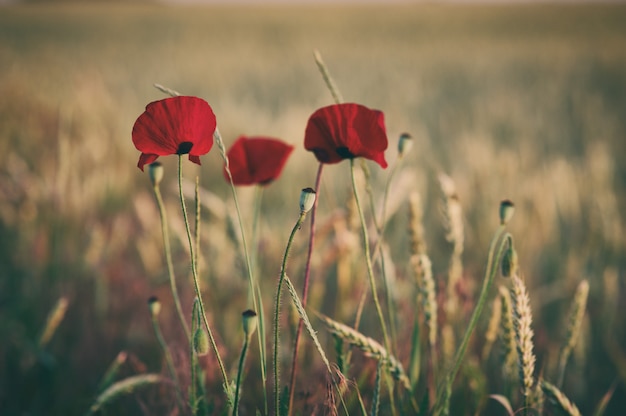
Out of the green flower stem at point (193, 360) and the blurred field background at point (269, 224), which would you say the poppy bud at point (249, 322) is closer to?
the green flower stem at point (193, 360)

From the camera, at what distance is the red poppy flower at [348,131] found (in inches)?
17.9

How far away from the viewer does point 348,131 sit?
1.51 feet

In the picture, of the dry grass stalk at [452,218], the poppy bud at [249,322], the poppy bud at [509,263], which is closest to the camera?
the poppy bud at [249,322]

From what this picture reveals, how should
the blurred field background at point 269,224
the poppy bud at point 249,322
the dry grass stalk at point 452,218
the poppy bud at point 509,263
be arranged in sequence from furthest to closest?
the blurred field background at point 269,224 → the dry grass stalk at point 452,218 → the poppy bud at point 509,263 → the poppy bud at point 249,322

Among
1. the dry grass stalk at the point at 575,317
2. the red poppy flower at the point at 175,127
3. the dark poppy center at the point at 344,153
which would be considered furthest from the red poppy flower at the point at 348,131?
the dry grass stalk at the point at 575,317

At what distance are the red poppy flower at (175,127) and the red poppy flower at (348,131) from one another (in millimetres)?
103

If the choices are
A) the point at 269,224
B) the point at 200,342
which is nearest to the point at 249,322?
the point at 200,342

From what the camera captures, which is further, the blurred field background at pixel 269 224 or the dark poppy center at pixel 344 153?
the blurred field background at pixel 269 224

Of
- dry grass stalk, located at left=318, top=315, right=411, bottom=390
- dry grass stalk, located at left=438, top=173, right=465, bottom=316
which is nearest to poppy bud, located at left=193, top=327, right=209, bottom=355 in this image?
dry grass stalk, located at left=318, top=315, right=411, bottom=390

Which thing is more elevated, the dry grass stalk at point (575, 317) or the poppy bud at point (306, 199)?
the poppy bud at point (306, 199)

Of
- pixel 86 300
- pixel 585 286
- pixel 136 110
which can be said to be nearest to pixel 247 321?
pixel 585 286

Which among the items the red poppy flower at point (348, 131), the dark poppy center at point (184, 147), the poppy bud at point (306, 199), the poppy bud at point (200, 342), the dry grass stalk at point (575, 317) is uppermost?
the red poppy flower at point (348, 131)

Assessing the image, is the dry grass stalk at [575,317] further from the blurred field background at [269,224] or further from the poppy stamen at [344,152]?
the poppy stamen at [344,152]

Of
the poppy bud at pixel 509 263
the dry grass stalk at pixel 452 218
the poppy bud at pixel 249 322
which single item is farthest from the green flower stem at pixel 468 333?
the poppy bud at pixel 249 322
